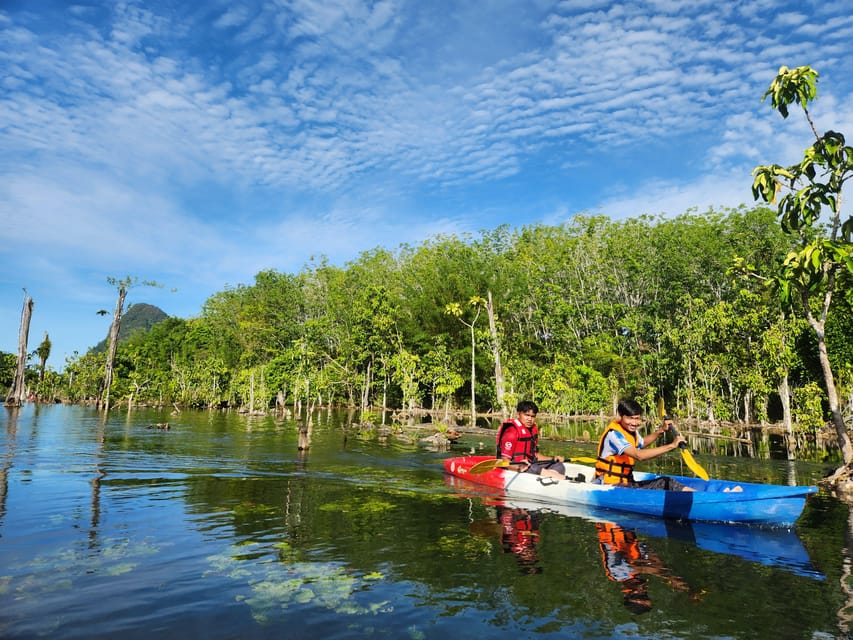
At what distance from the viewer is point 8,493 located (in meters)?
11.1

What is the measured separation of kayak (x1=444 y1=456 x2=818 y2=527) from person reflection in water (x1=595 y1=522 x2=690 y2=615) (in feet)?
3.71

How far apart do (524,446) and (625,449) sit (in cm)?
381

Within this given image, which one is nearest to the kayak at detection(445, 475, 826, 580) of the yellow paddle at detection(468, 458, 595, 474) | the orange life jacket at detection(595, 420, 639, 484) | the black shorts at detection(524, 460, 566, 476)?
the orange life jacket at detection(595, 420, 639, 484)

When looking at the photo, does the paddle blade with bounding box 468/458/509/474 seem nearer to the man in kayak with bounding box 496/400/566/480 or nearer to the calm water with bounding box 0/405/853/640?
the man in kayak with bounding box 496/400/566/480

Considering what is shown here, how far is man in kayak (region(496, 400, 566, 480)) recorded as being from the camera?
1271 cm

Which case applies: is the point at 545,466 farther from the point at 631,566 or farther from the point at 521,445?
the point at 631,566

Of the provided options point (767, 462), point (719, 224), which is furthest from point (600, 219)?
point (767, 462)

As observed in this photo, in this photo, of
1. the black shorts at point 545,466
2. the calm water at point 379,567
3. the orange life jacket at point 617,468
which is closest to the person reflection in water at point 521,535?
the calm water at point 379,567

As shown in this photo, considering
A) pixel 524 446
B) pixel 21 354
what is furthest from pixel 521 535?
pixel 21 354

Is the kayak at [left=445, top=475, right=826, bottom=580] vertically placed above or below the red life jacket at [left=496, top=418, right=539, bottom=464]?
below

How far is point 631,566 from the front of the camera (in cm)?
723

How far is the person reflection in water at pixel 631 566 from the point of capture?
6062mm

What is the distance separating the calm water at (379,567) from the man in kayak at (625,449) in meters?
1.09

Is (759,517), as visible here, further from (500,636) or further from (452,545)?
(500,636)
